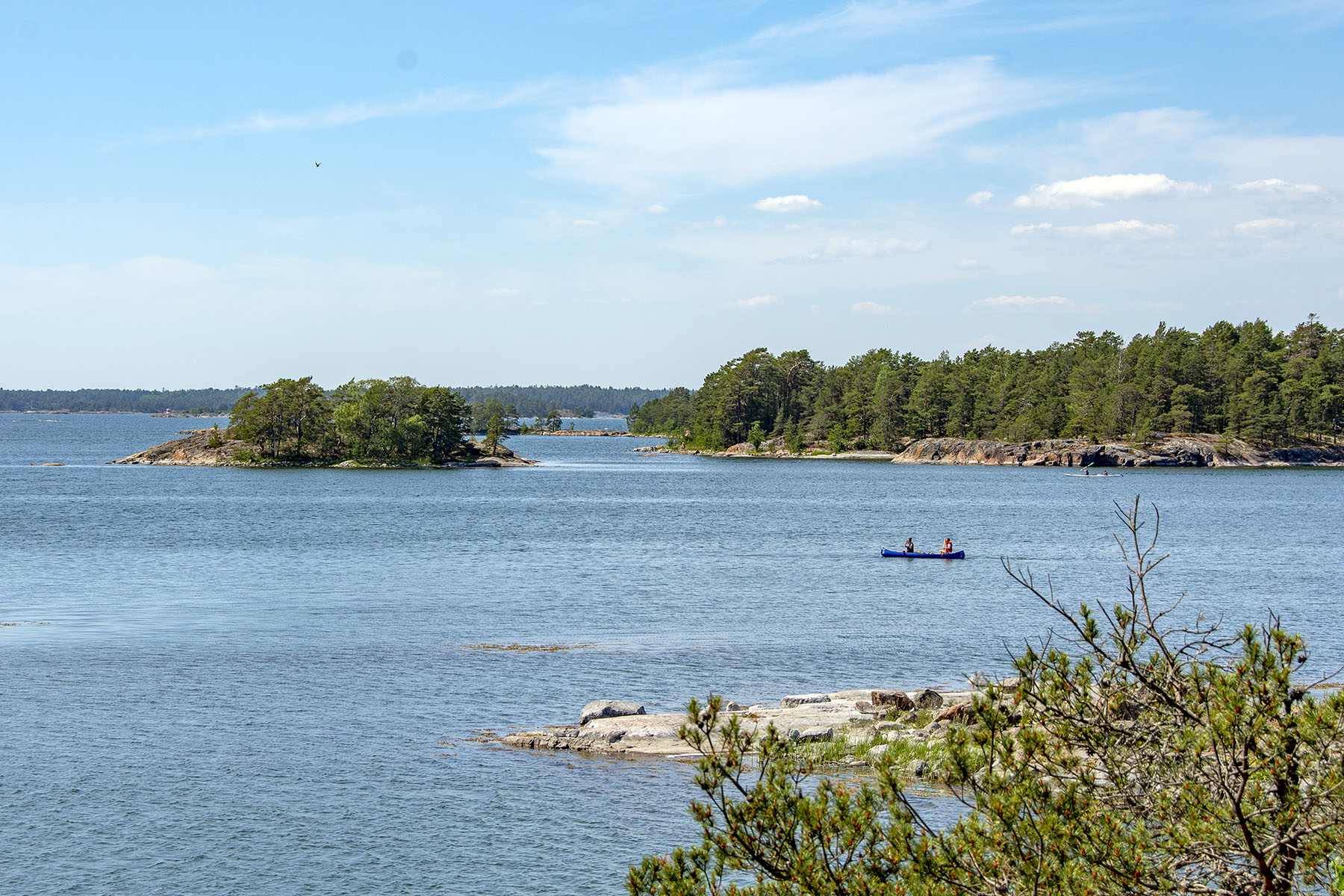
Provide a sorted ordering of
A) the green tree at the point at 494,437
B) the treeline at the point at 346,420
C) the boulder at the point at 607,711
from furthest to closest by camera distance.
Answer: the green tree at the point at 494,437 < the treeline at the point at 346,420 < the boulder at the point at 607,711

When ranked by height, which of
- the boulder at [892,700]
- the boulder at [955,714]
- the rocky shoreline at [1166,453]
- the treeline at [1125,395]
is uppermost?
the treeline at [1125,395]

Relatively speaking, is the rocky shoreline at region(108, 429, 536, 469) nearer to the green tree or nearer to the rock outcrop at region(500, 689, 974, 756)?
the green tree

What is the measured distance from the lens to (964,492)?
378 feet

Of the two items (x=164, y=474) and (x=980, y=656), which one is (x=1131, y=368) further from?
(x=980, y=656)

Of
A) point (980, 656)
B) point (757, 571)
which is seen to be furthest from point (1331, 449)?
point (980, 656)

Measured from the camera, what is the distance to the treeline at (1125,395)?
16300 centimetres

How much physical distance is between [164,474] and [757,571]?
98.6 m

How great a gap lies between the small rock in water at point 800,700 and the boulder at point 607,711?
3.42 metres

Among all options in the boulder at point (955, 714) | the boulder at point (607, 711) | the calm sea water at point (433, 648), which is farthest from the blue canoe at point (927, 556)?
the boulder at point (607, 711)

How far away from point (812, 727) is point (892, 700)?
2640mm

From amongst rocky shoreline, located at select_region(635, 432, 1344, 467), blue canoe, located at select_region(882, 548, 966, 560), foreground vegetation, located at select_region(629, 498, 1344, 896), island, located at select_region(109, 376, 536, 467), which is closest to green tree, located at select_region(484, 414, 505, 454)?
island, located at select_region(109, 376, 536, 467)

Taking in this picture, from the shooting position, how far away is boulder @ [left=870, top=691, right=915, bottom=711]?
2520 centimetres

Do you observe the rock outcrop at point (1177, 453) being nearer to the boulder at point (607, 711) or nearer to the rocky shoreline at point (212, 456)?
the rocky shoreline at point (212, 456)

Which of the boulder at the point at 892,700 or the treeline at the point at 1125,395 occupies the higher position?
the treeline at the point at 1125,395
